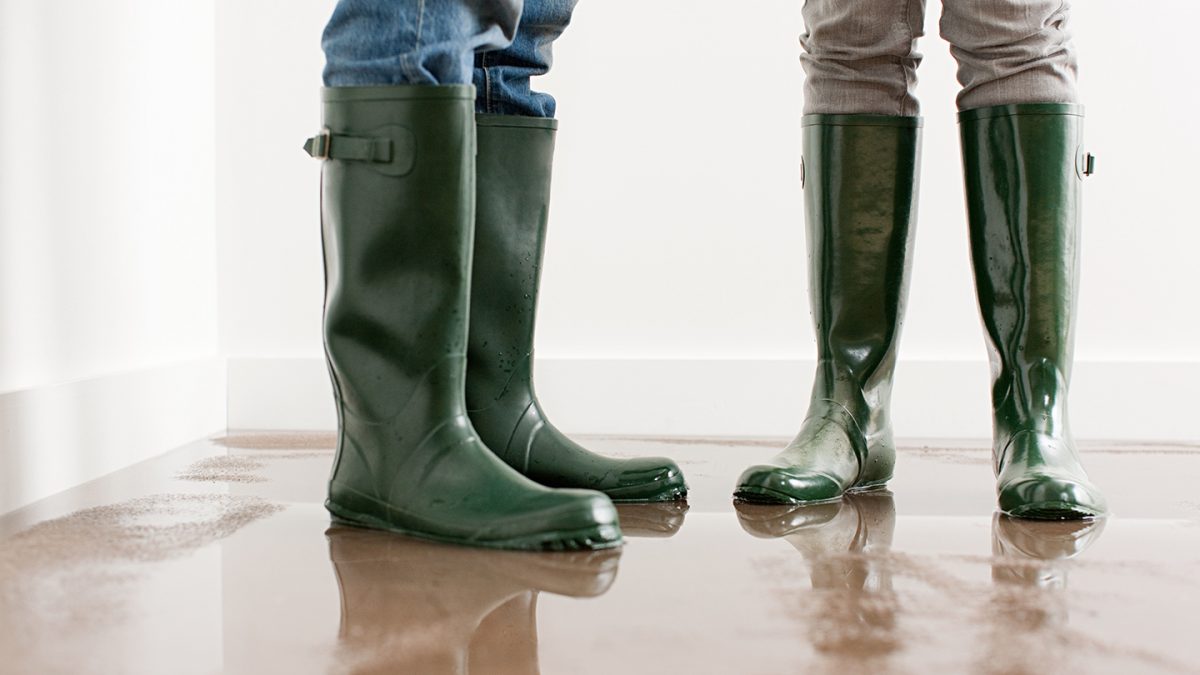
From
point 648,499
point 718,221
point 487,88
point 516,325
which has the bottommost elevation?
point 648,499

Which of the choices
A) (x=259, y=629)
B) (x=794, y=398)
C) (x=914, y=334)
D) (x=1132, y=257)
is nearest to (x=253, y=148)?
(x=794, y=398)

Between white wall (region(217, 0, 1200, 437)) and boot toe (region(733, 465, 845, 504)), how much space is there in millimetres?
716

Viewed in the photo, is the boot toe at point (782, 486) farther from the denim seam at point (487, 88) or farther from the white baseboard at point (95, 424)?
the white baseboard at point (95, 424)

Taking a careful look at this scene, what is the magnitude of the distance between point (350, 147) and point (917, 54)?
2.44ft

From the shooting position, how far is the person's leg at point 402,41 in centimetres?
104

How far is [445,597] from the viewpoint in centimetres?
88

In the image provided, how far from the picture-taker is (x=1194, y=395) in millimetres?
2051

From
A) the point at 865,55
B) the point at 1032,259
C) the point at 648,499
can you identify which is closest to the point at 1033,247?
the point at 1032,259

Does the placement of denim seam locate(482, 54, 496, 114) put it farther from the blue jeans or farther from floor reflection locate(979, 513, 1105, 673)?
floor reflection locate(979, 513, 1105, 673)

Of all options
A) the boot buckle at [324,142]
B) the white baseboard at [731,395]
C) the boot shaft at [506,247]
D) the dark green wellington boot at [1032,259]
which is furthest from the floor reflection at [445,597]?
the white baseboard at [731,395]

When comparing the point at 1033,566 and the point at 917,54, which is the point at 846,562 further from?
the point at 917,54

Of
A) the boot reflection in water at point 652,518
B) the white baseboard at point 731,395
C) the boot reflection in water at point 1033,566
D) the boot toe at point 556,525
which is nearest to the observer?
the boot reflection in water at point 1033,566

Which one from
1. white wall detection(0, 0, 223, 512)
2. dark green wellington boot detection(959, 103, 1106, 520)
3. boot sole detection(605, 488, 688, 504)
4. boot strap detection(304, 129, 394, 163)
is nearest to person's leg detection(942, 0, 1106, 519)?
dark green wellington boot detection(959, 103, 1106, 520)

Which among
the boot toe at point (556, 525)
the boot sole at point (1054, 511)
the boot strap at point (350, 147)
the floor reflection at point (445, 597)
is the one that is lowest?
the boot sole at point (1054, 511)
